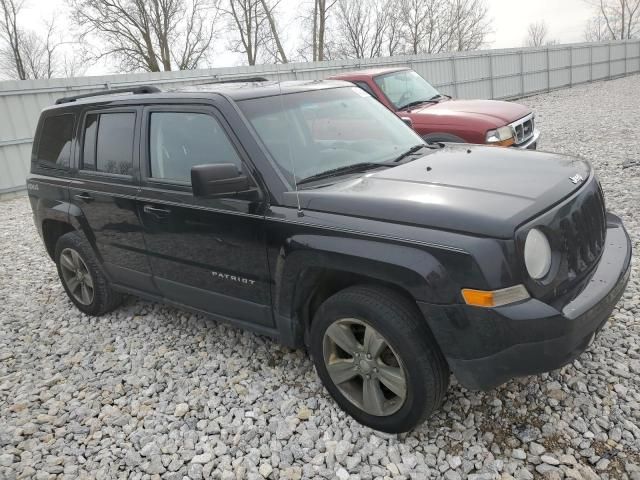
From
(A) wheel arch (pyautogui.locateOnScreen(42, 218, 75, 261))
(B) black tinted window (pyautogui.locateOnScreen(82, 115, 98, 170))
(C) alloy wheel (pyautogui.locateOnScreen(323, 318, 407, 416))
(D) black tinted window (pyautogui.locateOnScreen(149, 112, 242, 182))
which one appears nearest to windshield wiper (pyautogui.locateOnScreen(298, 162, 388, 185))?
(D) black tinted window (pyautogui.locateOnScreen(149, 112, 242, 182))

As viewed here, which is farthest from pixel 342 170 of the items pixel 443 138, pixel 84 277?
pixel 443 138

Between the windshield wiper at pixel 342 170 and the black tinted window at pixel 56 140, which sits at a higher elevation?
the black tinted window at pixel 56 140

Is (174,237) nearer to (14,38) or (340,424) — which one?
(340,424)

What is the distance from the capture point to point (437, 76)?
20219mm

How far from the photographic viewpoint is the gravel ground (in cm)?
257

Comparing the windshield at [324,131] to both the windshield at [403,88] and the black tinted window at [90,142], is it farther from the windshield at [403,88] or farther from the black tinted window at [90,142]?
the windshield at [403,88]

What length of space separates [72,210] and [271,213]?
2.27m

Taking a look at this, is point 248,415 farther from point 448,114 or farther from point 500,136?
→ point 448,114

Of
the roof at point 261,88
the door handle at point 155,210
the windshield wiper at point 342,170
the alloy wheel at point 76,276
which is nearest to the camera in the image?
the windshield wiper at point 342,170

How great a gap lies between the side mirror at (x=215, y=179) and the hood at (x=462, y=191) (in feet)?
1.08

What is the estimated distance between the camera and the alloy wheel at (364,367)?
262cm

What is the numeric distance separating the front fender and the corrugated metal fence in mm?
11333

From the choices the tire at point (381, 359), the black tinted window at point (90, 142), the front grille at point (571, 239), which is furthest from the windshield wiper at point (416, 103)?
the tire at point (381, 359)

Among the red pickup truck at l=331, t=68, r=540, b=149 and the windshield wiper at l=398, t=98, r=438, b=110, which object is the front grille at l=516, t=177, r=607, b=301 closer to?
the red pickup truck at l=331, t=68, r=540, b=149
